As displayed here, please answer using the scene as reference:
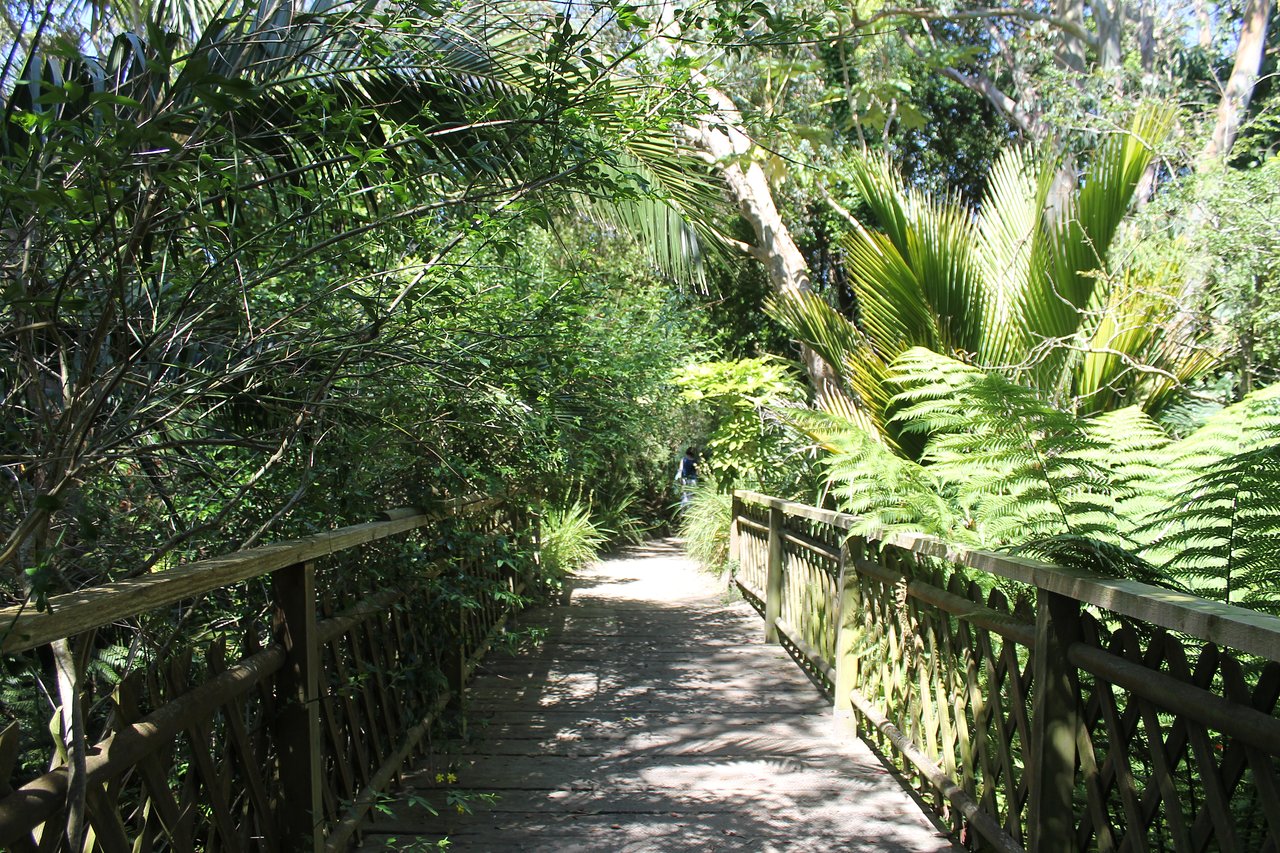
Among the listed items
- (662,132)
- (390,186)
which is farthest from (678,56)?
(390,186)

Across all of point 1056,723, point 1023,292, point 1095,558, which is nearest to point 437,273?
point 1095,558

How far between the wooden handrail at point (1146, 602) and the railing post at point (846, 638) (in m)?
1.56

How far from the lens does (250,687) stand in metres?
2.58

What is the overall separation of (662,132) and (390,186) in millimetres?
1410

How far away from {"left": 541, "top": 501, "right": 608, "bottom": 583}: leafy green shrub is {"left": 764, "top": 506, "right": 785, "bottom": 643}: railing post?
8.02 ft

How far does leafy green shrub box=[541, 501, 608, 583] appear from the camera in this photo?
10.1 metres

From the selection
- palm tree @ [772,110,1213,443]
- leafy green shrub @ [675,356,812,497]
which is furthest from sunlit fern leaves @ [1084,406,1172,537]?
leafy green shrub @ [675,356,812,497]

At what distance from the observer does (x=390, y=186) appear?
2.71 m

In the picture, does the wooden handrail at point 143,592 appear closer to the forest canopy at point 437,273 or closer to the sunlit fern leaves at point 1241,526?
the forest canopy at point 437,273

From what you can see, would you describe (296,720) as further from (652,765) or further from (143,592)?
(652,765)

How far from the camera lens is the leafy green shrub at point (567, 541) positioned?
10.1m

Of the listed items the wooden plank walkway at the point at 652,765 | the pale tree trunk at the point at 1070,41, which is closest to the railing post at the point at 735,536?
the wooden plank walkway at the point at 652,765

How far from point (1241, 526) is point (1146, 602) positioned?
951 mm

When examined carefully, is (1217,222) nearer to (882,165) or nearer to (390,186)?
(882,165)
